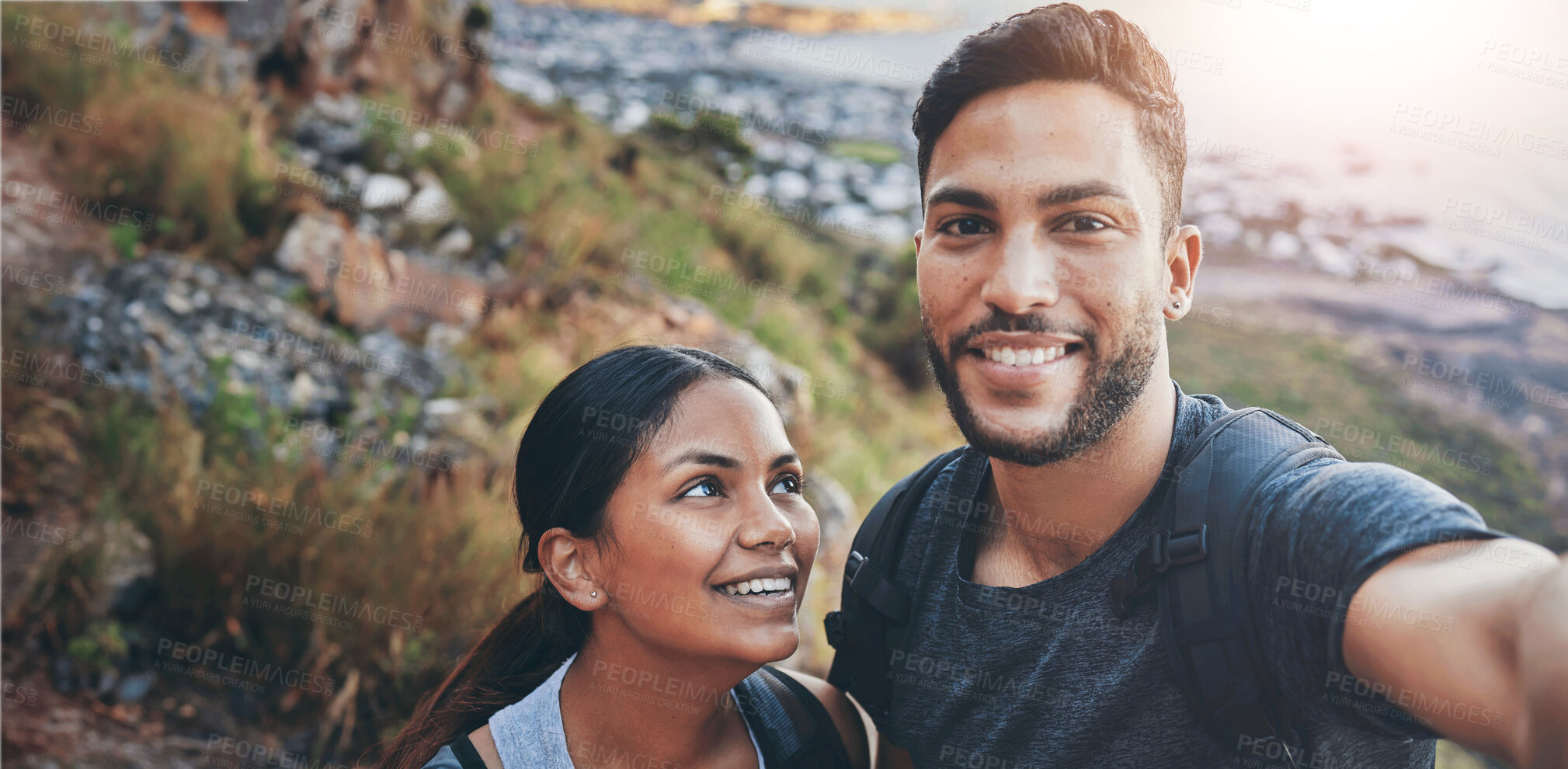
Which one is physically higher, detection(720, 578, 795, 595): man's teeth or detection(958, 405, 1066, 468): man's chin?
detection(958, 405, 1066, 468): man's chin

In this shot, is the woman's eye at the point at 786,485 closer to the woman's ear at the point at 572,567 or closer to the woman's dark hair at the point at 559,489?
the woman's dark hair at the point at 559,489

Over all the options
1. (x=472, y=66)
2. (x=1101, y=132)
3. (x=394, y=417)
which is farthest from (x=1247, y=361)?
(x=1101, y=132)

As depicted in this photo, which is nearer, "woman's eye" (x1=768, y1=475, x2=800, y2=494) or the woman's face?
the woman's face

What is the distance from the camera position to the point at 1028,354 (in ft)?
6.46

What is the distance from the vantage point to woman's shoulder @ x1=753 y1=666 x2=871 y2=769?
8.12ft

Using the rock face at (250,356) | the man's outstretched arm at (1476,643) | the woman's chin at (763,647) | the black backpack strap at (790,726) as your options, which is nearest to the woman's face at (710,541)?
the woman's chin at (763,647)

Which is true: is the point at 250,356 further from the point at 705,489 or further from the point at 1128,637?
the point at 1128,637

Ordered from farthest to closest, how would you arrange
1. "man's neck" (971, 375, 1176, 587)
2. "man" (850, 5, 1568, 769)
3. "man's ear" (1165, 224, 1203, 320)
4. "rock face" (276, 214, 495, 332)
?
"rock face" (276, 214, 495, 332) < "man's ear" (1165, 224, 1203, 320) < "man's neck" (971, 375, 1176, 587) < "man" (850, 5, 1568, 769)

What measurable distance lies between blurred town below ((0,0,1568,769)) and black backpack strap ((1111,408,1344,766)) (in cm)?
74

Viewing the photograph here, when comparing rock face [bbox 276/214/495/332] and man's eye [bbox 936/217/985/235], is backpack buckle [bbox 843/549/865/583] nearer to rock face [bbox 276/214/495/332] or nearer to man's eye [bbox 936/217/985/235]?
man's eye [bbox 936/217/985/235]

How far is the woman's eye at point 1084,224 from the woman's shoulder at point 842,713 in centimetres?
139

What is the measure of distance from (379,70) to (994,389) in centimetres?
921

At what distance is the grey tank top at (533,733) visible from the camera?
2.11m

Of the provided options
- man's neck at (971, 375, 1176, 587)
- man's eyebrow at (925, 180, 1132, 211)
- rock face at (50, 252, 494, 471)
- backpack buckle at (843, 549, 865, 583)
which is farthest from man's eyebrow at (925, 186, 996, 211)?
rock face at (50, 252, 494, 471)
